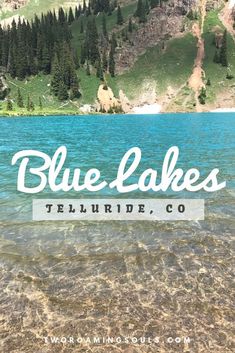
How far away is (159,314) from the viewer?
11.9 m

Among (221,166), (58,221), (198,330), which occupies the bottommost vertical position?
(198,330)

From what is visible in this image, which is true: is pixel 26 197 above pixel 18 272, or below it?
above

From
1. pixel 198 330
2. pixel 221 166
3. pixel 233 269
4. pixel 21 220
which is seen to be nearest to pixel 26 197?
pixel 21 220

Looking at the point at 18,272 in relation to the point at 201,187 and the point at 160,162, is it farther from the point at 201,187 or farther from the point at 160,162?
the point at 160,162

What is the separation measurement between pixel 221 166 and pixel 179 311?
2887 cm

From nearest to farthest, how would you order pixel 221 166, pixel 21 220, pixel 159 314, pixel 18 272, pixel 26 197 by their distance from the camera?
pixel 159 314
pixel 18 272
pixel 21 220
pixel 26 197
pixel 221 166

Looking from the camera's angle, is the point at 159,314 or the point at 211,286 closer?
the point at 159,314

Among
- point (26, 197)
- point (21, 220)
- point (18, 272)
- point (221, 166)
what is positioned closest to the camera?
point (18, 272)

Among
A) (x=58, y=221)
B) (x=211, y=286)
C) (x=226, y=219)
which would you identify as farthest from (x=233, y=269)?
(x=58, y=221)

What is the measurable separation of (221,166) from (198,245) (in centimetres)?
2273

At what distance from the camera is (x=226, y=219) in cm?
2192

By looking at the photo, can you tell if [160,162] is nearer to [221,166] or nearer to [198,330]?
[221,166]

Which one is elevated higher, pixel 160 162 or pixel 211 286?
pixel 160 162

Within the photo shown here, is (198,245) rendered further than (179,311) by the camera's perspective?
Yes
